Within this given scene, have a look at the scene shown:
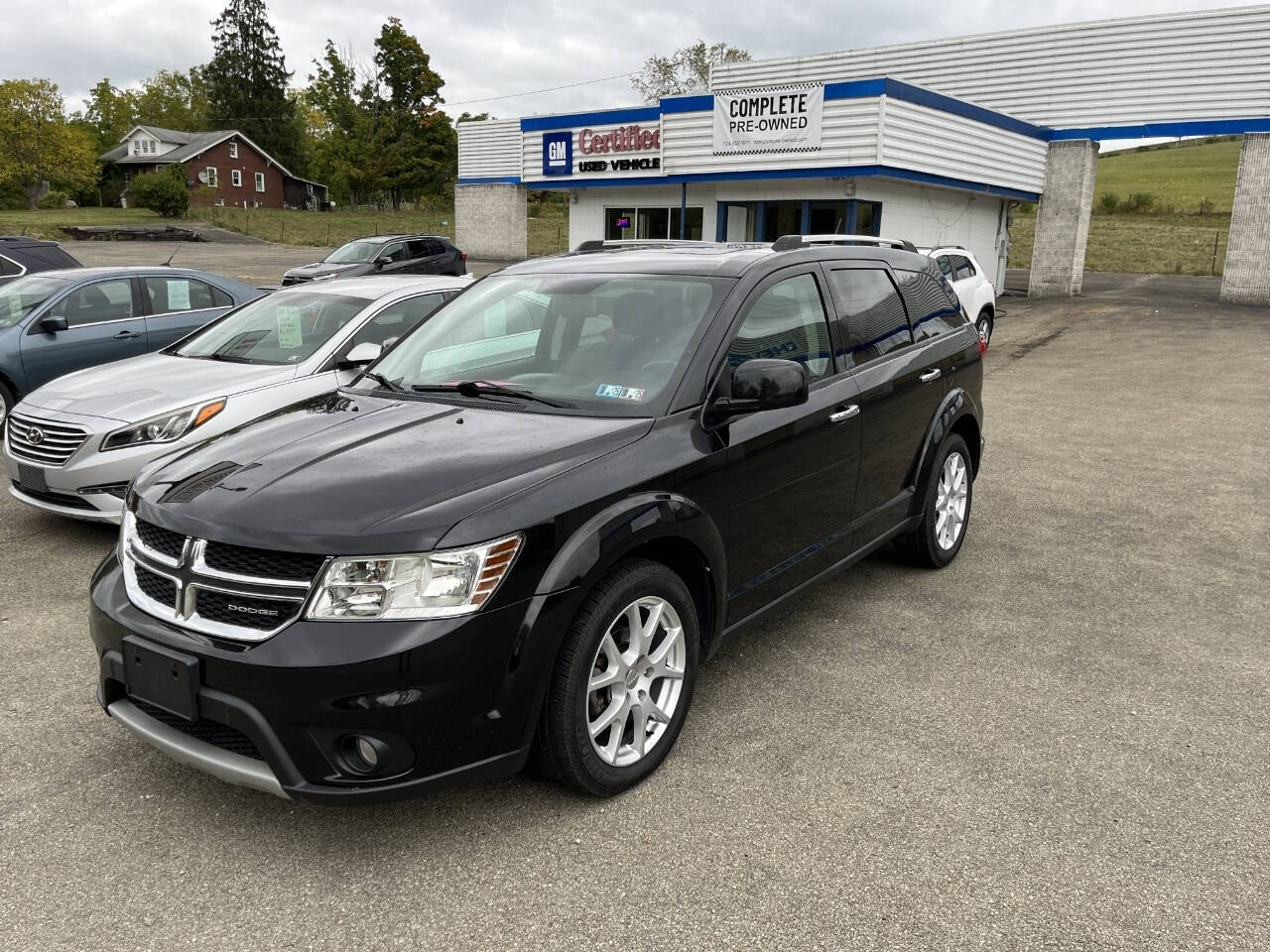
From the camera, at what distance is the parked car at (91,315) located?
28.3 ft

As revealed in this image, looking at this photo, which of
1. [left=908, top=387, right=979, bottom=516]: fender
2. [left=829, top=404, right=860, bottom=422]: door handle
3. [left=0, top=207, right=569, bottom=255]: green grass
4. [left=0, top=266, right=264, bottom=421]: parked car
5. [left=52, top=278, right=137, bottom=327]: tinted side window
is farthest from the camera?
[left=0, top=207, right=569, bottom=255]: green grass

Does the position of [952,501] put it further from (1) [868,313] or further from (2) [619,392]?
(2) [619,392]

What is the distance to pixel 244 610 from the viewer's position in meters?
2.78

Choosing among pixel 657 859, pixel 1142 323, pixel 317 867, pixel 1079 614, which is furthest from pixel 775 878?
pixel 1142 323

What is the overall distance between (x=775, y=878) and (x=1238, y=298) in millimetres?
25991

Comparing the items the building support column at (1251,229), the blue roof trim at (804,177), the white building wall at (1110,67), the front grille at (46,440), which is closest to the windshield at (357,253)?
the blue roof trim at (804,177)

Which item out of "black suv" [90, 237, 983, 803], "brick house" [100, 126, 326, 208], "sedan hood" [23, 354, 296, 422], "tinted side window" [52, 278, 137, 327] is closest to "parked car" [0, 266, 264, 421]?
"tinted side window" [52, 278, 137, 327]

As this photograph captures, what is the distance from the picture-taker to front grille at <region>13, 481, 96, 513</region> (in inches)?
229

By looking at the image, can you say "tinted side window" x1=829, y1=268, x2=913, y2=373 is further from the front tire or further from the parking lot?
the front tire

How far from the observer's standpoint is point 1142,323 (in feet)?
65.2

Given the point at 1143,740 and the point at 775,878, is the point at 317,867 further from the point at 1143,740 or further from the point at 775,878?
the point at 1143,740

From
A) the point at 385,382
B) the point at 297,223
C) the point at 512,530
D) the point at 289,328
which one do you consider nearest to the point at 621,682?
the point at 512,530

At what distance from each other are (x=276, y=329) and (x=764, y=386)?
15.4 feet

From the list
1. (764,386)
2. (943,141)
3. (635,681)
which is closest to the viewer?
(635,681)
